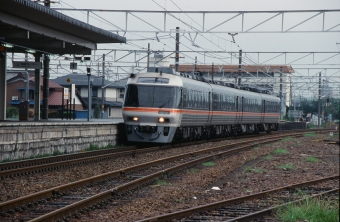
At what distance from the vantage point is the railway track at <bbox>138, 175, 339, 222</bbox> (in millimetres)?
9422

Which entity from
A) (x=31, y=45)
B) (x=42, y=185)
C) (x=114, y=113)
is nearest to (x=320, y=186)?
(x=42, y=185)

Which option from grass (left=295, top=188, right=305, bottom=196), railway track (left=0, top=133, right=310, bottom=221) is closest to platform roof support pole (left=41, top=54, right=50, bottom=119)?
railway track (left=0, top=133, right=310, bottom=221)

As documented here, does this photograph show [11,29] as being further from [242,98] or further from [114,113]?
[114,113]

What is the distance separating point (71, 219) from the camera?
9227mm

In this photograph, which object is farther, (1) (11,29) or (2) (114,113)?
(2) (114,113)

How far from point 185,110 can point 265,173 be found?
34.7 feet

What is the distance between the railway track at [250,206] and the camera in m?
9.42

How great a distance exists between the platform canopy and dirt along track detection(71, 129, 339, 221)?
6.90 m

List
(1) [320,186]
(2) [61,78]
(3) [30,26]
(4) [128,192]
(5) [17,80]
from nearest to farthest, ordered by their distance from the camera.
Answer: (4) [128,192], (1) [320,186], (3) [30,26], (5) [17,80], (2) [61,78]

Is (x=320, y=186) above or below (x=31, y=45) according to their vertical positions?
below

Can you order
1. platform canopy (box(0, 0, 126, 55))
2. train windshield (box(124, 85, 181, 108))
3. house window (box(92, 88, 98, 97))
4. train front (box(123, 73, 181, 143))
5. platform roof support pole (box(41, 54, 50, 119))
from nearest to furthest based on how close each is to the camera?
platform canopy (box(0, 0, 126, 55)) → train front (box(123, 73, 181, 143)) → train windshield (box(124, 85, 181, 108)) → platform roof support pole (box(41, 54, 50, 119)) → house window (box(92, 88, 98, 97))

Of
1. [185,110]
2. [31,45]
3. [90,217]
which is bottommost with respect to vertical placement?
[90,217]

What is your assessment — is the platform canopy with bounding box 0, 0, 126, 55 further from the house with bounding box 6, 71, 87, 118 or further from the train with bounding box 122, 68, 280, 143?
the house with bounding box 6, 71, 87, 118

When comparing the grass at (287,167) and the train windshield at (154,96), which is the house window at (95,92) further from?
the grass at (287,167)
